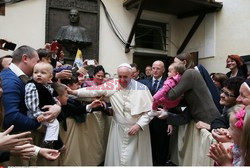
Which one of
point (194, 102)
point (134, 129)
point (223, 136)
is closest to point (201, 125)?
point (194, 102)

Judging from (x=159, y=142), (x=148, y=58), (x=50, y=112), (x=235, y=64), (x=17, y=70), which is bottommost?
(x=159, y=142)

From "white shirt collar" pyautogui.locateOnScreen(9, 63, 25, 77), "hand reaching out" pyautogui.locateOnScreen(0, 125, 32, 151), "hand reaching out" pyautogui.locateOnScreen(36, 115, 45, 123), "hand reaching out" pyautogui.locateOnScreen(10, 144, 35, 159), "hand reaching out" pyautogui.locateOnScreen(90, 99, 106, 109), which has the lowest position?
"hand reaching out" pyautogui.locateOnScreen(10, 144, 35, 159)

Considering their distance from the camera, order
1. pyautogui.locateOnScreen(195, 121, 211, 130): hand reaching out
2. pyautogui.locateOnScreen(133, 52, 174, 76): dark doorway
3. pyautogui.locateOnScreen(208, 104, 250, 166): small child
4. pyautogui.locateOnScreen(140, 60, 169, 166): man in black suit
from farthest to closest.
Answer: pyautogui.locateOnScreen(133, 52, 174, 76): dark doorway < pyautogui.locateOnScreen(140, 60, 169, 166): man in black suit < pyautogui.locateOnScreen(195, 121, 211, 130): hand reaching out < pyautogui.locateOnScreen(208, 104, 250, 166): small child

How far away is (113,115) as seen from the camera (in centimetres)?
375

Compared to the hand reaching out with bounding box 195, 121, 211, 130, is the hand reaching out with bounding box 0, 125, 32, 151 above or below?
above

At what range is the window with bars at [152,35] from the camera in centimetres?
845

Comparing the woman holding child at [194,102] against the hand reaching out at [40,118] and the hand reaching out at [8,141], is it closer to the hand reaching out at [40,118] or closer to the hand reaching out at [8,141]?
the hand reaching out at [40,118]

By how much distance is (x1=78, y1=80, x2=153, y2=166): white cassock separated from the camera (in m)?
3.53

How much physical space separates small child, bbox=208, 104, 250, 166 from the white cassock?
1685 millimetres

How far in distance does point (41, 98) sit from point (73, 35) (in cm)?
457

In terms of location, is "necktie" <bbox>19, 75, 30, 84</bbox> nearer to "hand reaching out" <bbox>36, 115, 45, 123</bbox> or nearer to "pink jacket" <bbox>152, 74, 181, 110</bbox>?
"hand reaching out" <bbox>36, 115, 45, 123</bbox>

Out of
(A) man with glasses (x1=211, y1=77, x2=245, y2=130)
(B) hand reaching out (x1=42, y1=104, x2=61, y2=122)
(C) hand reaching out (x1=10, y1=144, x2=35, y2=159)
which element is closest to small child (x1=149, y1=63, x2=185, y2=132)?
(A) man with glasses (x1=211, y1=77, x2=245, y2=130)

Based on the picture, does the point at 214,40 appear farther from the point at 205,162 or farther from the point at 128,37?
the point at 205,162

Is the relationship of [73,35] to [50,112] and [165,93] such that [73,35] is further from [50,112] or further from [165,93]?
[50,112]
